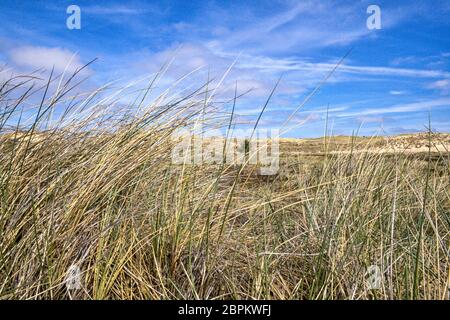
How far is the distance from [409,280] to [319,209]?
0.94 m

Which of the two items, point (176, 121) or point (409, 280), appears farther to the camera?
point (176, 121)

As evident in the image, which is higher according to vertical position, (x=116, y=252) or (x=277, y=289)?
(x=116, y=252)

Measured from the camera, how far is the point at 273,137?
7.79ft

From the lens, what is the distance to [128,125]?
8.07ft

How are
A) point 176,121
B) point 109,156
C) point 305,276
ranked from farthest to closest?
point 176,121 < point 109,156 < point 305,276

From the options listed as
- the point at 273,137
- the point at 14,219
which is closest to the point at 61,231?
the point at 14,219

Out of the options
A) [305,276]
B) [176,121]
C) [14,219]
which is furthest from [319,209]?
[14,219]
